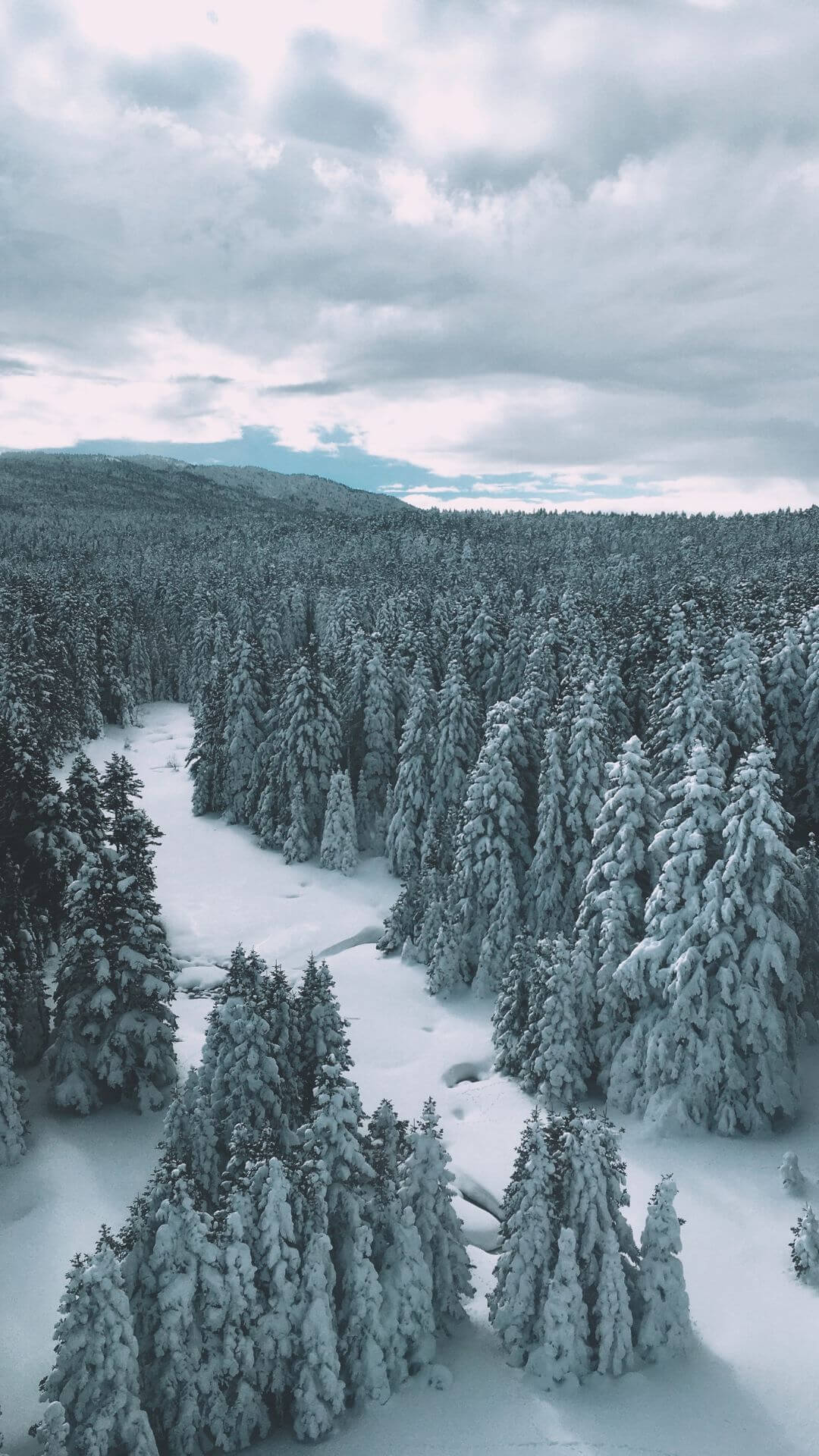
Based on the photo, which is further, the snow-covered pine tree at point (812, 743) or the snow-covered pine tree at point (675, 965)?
the snow-covered pine tree at point (812, 743)

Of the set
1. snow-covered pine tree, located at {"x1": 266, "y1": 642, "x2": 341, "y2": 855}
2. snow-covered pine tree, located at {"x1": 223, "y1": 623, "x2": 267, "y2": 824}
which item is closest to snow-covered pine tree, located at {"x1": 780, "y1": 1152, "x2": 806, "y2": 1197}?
snow-covered pine tree, located at {"x1": 266, "y1": 642, "x2": 341, "y2": 855}

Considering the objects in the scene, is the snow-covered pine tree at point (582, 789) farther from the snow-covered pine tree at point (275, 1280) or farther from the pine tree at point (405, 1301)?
the snow-covered pine tree at point (275, 1280)

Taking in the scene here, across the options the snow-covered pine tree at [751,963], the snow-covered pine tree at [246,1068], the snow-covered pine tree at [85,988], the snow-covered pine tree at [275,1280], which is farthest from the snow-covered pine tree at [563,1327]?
the snow-covered pine tree at [85,988]

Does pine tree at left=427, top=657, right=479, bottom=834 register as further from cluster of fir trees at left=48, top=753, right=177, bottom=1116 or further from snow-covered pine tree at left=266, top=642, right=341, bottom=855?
cluster of fir trees at left=48, top=753, right=177, bottom=1116

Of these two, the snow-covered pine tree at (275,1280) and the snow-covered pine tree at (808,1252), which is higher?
the snow-covered pine tree at (275,1280)

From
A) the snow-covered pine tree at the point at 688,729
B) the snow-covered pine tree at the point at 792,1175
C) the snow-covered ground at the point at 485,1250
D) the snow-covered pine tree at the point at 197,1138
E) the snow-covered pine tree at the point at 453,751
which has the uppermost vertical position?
the snow-covered pine tree at the point at 688,729

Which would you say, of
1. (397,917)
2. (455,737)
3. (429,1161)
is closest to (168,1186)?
(429,1161)

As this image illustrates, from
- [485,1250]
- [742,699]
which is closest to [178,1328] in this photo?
[485,1250]

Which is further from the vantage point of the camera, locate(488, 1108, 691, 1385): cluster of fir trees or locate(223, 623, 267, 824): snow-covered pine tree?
locate(223, 623, 267, 824): snow-covered pine tree
